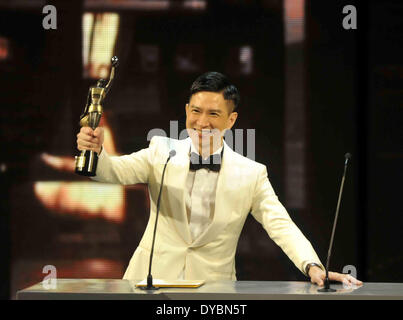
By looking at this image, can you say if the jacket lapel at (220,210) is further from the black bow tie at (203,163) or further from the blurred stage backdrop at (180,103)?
the blurred stage backdrop at (180,103)

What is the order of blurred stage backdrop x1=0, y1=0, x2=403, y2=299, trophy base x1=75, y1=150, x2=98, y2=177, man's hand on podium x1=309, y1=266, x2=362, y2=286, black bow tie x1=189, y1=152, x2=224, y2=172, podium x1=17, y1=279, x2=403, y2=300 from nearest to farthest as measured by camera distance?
podium x1=17, y1=279, x2=403, y2=300, man's hand on podium x1=309, y1=266, x2=362, y2=286, trophy base x1=75, y1=150, x2=98, y2=177, black bow tie x1=189, y1=152, x2=224, y2=172, blurred stage backdrop x1=0, y1=0, x2=403, y2=299

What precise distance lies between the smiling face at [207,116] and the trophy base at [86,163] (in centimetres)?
54

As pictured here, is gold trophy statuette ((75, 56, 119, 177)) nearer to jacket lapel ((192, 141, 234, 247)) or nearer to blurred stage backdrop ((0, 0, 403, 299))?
jacket lapel ((192, 141, 234, 247))

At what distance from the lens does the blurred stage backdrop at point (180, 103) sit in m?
4.20

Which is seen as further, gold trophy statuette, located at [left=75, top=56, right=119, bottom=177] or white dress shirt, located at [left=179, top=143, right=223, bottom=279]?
white dress shirt, located at [left=179, top=143, right=223, bottom=279]

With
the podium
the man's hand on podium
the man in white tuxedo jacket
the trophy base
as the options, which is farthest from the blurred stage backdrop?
the podium

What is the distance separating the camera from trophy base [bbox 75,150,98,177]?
239cm

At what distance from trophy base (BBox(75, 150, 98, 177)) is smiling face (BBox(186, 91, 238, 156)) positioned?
54 centimetres

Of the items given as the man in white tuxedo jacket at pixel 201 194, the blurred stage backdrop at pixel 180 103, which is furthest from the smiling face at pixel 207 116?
the blurred stage backdrop at pixel 180 103

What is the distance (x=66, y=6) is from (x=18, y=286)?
2.00m

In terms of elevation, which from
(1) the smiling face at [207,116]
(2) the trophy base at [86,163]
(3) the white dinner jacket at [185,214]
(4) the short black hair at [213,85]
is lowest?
(3) the white dinner jacket at [185,214]

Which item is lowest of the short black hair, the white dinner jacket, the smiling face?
the white dinner jacket

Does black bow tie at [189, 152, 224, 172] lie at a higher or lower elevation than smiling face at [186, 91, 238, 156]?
lower
